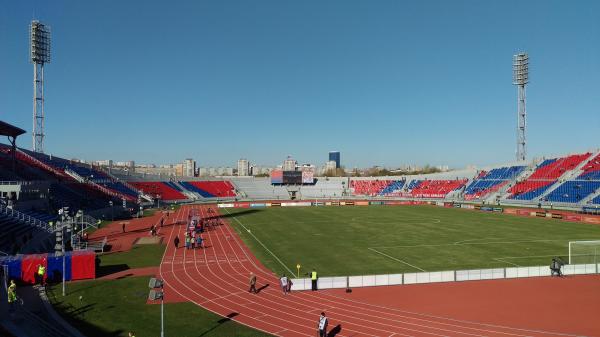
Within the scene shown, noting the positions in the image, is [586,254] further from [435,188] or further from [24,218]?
[435,188]

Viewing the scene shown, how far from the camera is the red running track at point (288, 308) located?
17.0 meters

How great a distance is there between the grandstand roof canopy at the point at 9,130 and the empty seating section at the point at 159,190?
159ft

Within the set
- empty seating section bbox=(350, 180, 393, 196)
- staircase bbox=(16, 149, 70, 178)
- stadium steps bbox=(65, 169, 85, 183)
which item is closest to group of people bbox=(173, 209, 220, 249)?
staircase bbox=(16, 149, 70, 178)

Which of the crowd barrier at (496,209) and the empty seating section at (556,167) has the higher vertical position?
the empty seating section at (556,167)

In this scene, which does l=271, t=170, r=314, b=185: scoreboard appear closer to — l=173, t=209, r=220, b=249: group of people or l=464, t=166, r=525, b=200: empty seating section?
l=464, t=166, r=525, b=200: empty seating section

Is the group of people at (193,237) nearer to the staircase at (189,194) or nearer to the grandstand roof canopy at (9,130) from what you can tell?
the grandstand roof canopy at (9,130)

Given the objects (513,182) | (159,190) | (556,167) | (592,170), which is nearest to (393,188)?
(513,182)

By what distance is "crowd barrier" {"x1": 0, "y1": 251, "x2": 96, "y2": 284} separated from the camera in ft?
74.4

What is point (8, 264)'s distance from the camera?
74.1ft

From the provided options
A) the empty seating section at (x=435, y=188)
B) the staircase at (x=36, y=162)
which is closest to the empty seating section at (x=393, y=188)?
the empty seating section at (x=435, y=188)

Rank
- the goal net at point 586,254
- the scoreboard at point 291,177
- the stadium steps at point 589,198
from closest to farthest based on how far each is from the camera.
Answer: the goal net at point 586,254 → the stadium steps at point 589,198 → the scoreboard at point 291,177

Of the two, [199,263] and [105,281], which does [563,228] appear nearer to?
[199,263]

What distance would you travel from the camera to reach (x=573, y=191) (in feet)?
230

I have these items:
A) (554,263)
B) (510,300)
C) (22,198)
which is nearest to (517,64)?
(554,263)
